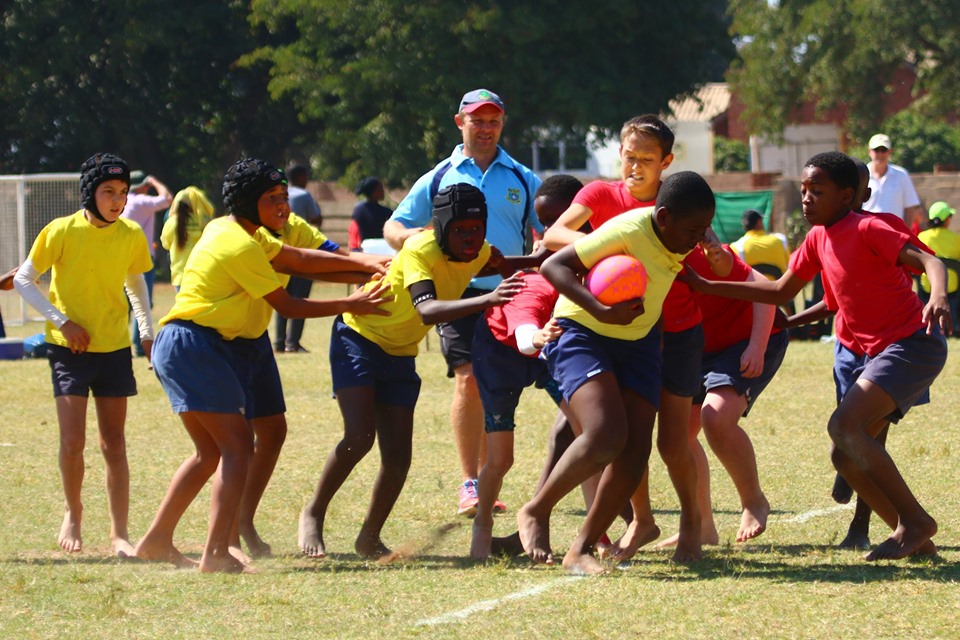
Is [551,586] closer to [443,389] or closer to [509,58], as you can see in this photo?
[443,389]

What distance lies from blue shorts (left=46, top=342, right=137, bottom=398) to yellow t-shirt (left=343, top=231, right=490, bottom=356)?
1207 millimetres

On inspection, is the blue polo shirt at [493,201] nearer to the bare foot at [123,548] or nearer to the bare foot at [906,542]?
the bare foot at [123,548]

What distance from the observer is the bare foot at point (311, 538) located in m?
6.64

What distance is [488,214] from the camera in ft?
26.7

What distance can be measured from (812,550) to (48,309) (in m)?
3.80

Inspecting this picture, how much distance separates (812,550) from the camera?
21.7 ft

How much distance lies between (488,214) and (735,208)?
18404 millimetres

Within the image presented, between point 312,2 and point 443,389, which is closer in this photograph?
point 443,389

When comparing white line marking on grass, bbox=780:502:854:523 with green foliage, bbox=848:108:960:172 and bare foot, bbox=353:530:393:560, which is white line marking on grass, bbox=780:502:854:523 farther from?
green foliage, bbox=848:108:960:172

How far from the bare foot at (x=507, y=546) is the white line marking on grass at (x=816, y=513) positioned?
1647mm

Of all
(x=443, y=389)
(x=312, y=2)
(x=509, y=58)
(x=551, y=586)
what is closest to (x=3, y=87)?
(x=312, y=2)

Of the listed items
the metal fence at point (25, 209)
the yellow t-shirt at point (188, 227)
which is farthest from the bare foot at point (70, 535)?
the metal fence at point (25, 209)

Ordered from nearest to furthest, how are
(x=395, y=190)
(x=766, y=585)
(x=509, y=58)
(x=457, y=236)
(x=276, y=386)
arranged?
(x=766, y=585), (x=457, y=236), (x=276, y=386), (x=509, y=58), (x=395, y=190)

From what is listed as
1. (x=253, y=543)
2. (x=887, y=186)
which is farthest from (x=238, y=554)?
(x=887, y=186)
